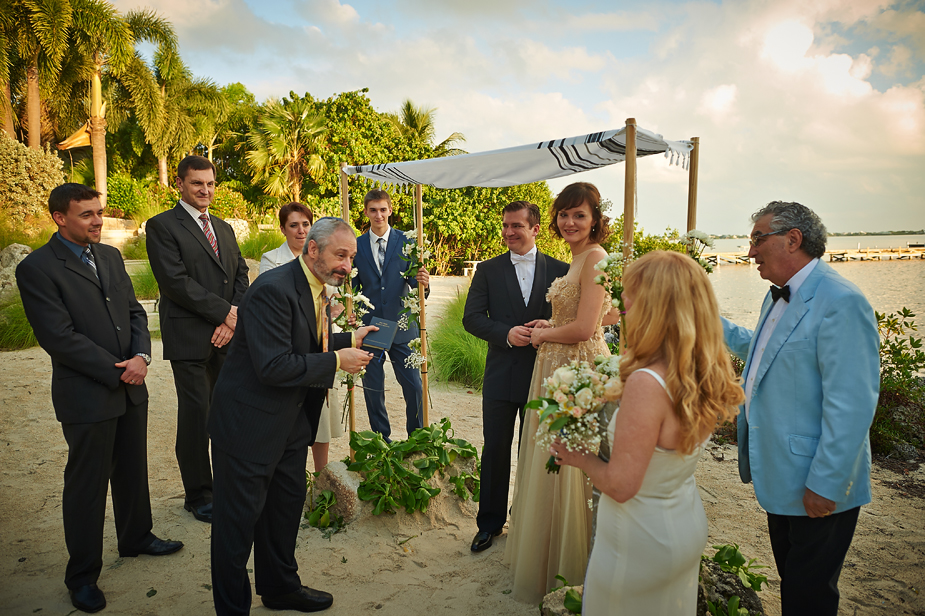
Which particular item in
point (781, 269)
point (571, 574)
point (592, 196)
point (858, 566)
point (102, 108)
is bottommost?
point (858, 566)

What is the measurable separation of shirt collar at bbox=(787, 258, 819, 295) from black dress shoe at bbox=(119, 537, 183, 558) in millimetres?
3977

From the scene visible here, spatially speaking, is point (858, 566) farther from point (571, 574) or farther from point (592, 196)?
point (592, 196)

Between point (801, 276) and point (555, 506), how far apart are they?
1.81 m

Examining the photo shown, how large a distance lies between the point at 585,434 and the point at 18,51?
2761 centimetres

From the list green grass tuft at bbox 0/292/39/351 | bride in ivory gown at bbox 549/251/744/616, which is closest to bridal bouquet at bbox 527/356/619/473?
bride in ivory gown at bbox 549/251/744/616

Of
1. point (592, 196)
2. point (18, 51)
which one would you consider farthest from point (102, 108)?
point (592, 196)

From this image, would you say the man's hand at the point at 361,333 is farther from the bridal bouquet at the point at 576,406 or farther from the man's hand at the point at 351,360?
the bridal bouquet at the point at 576,406

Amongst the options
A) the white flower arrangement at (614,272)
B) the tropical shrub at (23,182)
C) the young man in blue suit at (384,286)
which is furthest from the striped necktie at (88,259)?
the tropical shrub at (23,182)

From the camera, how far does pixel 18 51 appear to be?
2077 cm

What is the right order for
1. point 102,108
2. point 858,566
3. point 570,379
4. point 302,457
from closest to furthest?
1. point 570,379
2. point 302,457
3. point 858,566
4. point 102,108

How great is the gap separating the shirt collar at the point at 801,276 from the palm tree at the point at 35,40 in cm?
2476

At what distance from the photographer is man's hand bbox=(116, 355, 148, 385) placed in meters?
3.22

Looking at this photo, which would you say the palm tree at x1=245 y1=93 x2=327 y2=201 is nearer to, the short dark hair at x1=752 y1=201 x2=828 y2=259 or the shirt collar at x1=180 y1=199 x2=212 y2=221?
the shirt collar at x1=180 y1=199 x2=212 y2=221

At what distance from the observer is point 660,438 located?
176 cm
